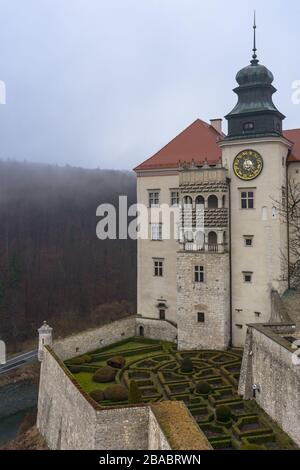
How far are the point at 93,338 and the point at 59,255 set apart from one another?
176ft

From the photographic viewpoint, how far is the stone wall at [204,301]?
28438mm

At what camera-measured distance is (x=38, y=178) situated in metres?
111

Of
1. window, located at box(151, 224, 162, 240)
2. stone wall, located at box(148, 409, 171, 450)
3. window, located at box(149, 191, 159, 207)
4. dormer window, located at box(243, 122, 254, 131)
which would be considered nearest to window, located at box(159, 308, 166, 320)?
window, located at box(151, 224, 162, 240)

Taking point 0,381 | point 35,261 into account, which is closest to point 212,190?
point 0,381

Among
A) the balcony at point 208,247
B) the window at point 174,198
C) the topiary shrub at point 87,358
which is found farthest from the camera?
the window at point 174,198

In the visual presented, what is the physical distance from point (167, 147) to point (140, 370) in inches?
638

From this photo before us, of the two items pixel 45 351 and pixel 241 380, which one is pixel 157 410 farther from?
pixel 45 351

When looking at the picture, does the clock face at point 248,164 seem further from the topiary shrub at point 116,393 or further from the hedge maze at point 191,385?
the topiary shrub at point 116,393

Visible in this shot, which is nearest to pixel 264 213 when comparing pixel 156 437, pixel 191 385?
pixel 191 385

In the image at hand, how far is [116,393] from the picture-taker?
2161 centimetres

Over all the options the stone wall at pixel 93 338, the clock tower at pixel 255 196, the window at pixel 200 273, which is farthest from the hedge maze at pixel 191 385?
the window at pixel 200 273

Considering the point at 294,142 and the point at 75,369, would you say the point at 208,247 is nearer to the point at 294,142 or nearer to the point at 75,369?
the point at 294,142

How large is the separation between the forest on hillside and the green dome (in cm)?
3793

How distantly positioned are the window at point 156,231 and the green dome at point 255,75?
1109cm
